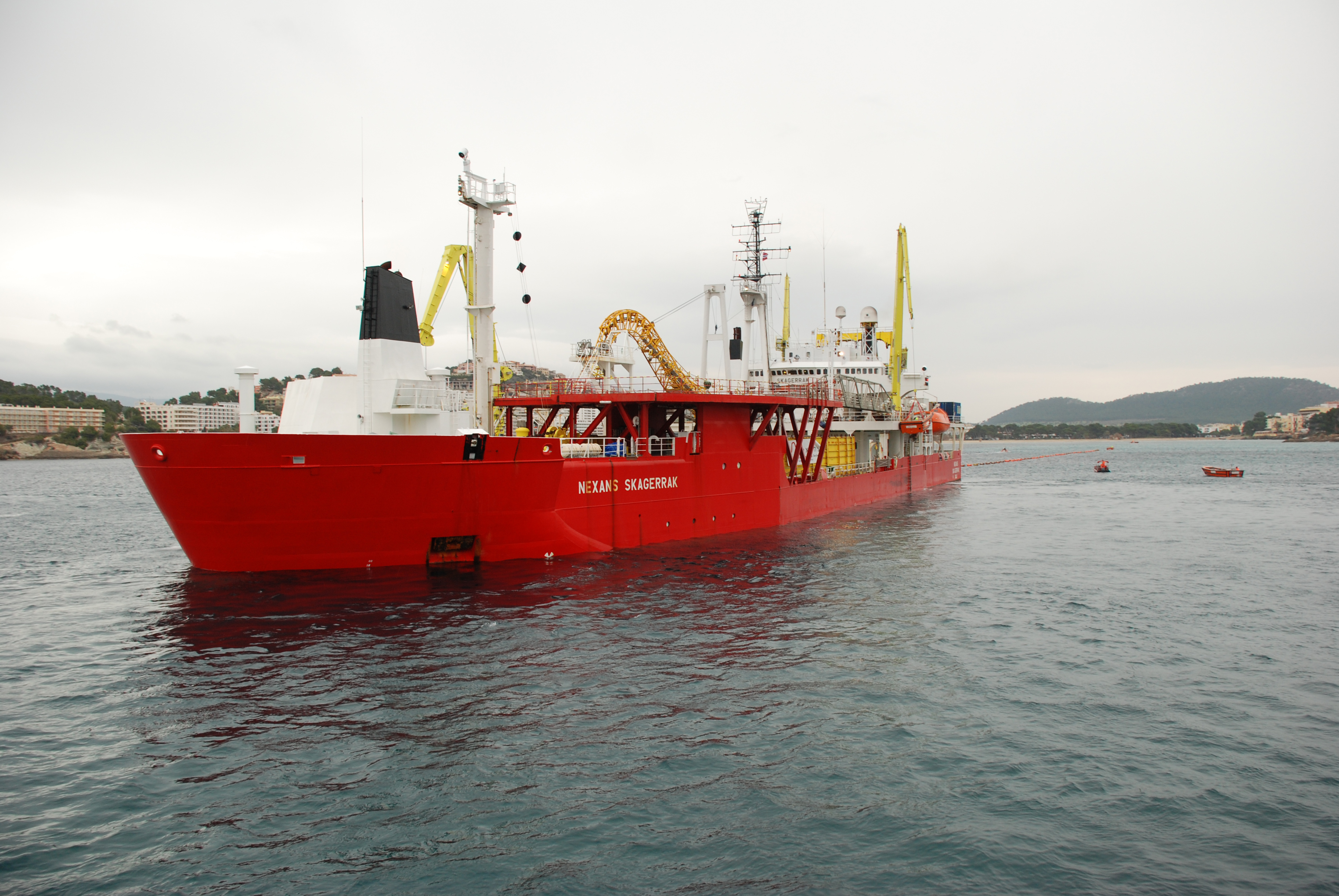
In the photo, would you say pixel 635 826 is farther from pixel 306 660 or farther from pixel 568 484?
pixel 568 484

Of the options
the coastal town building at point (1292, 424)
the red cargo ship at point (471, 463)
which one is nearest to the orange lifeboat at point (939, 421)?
the red cargo ship at point (471, 463)

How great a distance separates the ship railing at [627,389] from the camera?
78.4ft

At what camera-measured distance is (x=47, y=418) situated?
5418 inches

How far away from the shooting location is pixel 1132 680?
1137 centimetres

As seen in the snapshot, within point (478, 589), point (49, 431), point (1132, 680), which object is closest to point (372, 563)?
point (478, 589)

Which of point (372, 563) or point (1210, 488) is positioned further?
point (1210, 488)

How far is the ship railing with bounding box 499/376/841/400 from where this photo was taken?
23.9 m

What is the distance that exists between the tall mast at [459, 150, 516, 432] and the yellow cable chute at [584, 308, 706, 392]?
793 inches

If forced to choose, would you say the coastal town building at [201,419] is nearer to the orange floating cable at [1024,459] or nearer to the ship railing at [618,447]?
the ship railing at [618,447]

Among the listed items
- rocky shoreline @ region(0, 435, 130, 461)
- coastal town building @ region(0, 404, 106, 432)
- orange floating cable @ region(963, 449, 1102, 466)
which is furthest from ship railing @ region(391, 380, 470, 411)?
coastal town building @ region(0, 404, 106, 432)

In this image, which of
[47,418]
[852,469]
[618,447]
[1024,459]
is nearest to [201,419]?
[618,447]

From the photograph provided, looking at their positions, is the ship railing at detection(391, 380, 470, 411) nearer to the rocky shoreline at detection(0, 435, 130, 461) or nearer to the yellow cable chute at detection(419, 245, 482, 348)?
the yellow cable chute at detection(419, 245, 482, 348)

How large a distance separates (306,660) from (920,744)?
376 inches

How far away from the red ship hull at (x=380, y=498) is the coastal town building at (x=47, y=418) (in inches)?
5929
